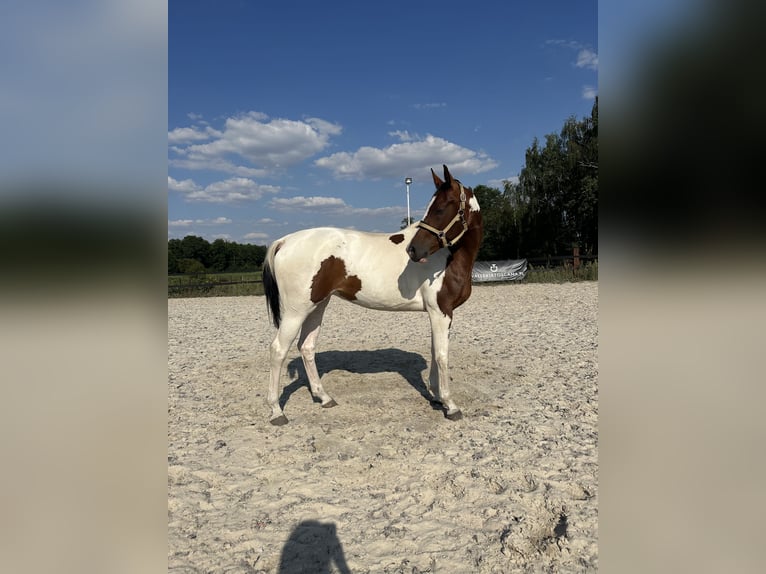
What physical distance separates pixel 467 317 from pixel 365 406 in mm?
6413

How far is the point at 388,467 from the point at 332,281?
73.3 inches

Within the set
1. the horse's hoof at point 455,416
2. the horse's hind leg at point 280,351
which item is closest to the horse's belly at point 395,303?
the horse's hind leg at point 280,351

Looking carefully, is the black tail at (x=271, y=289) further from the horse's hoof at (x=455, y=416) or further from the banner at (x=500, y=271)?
the banner at (x=500, y=271)

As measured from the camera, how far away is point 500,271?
1834 cm

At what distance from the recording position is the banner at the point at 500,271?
59.6 feet

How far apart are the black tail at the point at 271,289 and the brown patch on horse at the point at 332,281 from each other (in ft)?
1.57

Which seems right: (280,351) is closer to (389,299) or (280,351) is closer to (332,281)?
(332,281)

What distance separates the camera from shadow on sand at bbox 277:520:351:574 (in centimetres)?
221

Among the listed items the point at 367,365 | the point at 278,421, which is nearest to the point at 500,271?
the point at 367,365
